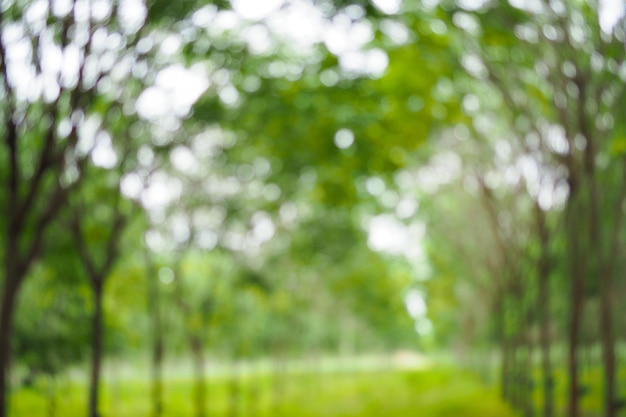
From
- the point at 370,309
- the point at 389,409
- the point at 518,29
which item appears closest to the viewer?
the point at 518,29

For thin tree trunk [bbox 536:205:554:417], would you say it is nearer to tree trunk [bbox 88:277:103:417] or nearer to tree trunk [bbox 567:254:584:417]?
tree trunk [bbox 567:254:584:417]

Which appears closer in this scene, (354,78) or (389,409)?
(354,78)

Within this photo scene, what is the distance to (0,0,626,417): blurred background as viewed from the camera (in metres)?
8.35

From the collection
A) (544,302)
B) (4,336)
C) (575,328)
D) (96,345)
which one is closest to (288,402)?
(544,302)

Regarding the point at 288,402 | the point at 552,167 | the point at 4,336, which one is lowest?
the point at 288,402

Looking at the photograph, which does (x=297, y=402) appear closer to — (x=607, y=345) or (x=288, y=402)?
(x=288, y=402)

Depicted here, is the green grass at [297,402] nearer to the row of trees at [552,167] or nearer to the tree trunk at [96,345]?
the tree trunk at [96,345]

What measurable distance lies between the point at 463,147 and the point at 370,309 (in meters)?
19.2

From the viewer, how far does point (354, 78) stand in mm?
10156

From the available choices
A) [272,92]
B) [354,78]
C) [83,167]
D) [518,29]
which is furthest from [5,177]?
[518,29]

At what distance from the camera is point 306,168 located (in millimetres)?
14117

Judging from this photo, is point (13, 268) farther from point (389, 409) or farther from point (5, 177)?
point (389, 409)

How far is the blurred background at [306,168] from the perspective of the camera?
835 cm

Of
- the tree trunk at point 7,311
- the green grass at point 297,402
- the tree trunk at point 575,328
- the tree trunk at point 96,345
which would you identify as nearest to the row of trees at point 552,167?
the tree trunk at point 575,328
